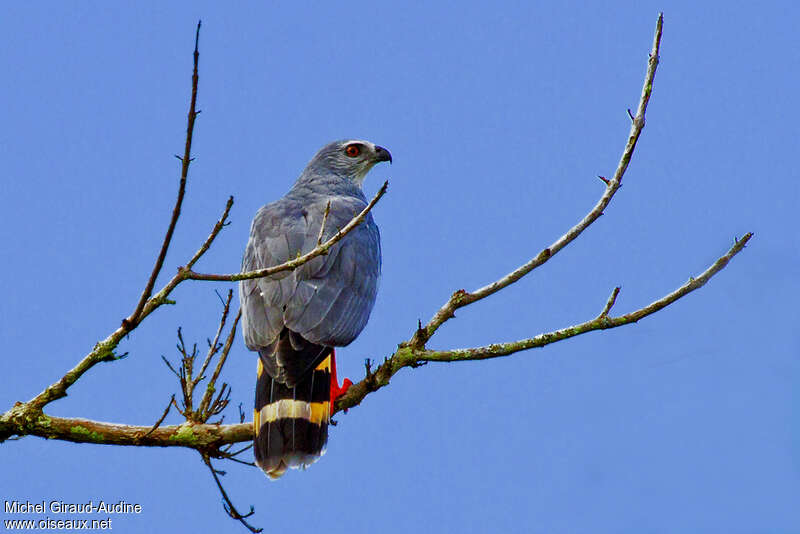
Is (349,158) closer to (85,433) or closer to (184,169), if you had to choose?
(85,433)

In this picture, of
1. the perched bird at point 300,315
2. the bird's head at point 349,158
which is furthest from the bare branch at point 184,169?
the bird's head at point 349,158

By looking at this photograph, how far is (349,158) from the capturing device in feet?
29.8

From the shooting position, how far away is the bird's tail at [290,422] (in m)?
5.65

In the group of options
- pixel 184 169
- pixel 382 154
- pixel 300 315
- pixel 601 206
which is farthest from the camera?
pixel 382 154

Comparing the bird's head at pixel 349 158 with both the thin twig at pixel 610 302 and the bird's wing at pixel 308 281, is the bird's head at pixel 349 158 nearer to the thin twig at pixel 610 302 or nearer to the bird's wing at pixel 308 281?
the bird's wing at pixel 308 281

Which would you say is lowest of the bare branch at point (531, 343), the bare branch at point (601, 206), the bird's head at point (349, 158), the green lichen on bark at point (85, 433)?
the green lichen on bark at point (85, 433)

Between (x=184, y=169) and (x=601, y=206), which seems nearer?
(x=184, y=169)

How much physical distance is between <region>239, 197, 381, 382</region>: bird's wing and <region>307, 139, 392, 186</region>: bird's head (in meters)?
1.42

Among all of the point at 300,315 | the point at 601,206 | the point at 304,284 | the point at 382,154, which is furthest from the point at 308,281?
the point at 382,154

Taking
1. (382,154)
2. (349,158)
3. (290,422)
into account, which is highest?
A: (382,154)

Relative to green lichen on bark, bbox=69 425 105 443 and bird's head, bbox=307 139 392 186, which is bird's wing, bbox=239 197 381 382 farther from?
bird's head, bbox=307 139 392 186

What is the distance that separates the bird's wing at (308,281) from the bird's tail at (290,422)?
0.19 m

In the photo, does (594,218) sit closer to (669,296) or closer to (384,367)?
(669,296)

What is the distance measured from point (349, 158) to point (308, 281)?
2.94 m
